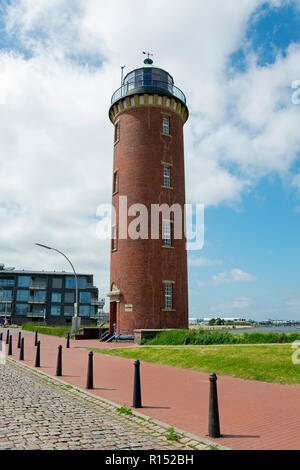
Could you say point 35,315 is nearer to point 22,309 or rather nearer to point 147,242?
point 22,309

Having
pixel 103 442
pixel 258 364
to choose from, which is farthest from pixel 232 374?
pixel 103 442

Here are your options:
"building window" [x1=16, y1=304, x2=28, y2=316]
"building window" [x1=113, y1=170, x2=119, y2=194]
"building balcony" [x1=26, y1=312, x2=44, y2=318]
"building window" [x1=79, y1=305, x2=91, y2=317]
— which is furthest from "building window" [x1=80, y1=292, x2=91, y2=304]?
"building window" [x1=113, y1=170, x2=119, y2=194]

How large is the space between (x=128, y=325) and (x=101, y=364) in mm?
11594

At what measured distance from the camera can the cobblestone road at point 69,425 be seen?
16.4 ft

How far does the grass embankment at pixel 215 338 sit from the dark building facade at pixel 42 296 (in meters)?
56.2

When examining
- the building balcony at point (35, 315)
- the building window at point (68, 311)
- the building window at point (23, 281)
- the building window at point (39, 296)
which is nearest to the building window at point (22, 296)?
the building window at point (23, 281)

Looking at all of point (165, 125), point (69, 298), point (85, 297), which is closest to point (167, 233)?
point (165, 125)

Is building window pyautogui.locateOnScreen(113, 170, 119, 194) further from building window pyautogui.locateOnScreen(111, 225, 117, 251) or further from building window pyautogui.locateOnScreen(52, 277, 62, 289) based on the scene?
building window pyautogui.locateOnScreen(52, 277, 62, 289)

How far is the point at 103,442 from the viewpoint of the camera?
5.09 m

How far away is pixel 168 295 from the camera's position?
26.5 m

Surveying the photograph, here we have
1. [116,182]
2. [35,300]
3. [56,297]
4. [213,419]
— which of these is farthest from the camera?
[56,297]

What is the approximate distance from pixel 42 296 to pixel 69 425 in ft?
237
